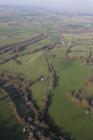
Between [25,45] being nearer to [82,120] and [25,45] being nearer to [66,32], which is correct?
[66,32]

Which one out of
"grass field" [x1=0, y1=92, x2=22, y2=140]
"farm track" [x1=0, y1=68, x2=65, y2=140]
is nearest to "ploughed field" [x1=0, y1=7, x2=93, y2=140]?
"grass field" [x1=0, y1=92, x2=22, y2=140]

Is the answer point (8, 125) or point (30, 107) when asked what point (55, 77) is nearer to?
point (30, 107)

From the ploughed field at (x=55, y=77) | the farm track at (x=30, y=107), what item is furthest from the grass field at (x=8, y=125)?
the farm track at (x=30, y=107)

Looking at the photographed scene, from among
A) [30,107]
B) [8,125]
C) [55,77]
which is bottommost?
[55,77]

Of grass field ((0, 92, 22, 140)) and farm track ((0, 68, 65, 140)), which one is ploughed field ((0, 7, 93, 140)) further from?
farm track ((0, 68, 65, 140))

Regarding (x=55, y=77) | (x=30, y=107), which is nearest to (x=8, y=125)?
(x=30, y=107)

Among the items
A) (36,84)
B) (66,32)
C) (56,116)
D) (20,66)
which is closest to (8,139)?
(56,116)

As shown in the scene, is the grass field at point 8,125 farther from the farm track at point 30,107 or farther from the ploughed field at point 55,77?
the farm track at point 30,107

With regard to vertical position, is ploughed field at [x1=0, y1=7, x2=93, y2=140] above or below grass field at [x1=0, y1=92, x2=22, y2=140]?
below
